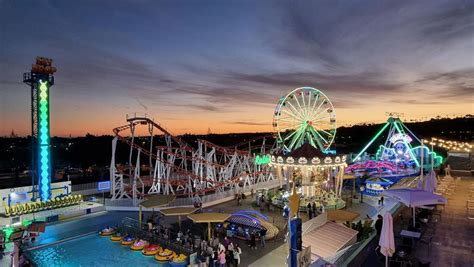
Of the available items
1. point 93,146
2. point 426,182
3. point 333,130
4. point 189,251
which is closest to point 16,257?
point 189,251

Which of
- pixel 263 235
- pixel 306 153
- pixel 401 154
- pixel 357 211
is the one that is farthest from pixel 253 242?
pixel 401 154

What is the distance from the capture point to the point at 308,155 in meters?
24.0

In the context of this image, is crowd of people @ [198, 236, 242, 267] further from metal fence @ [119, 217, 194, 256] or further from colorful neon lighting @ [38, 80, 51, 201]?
colorful neon lighting @ [38, 80, 51, 201]

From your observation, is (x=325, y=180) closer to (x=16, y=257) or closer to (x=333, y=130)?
(x=333, y=130)

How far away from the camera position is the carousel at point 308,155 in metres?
24.3

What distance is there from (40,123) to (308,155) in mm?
21022

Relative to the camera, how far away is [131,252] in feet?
52.9

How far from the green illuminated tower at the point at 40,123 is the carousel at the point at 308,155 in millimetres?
17924

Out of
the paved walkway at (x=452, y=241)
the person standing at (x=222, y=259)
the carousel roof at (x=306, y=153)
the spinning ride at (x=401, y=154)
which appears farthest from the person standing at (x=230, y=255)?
the spinning ride at (x=401, y=154)

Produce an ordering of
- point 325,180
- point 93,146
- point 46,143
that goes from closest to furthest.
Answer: point 46,143
point 325,180
point 93,146

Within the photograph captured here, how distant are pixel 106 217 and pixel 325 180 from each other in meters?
19.1

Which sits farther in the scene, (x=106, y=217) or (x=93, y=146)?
(x=93, y=146)

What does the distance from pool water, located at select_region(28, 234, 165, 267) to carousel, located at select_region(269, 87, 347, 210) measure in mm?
12685

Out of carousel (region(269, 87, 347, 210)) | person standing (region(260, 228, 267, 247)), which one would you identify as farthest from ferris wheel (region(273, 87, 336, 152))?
person standing (region(260, 228, 267, 247))
